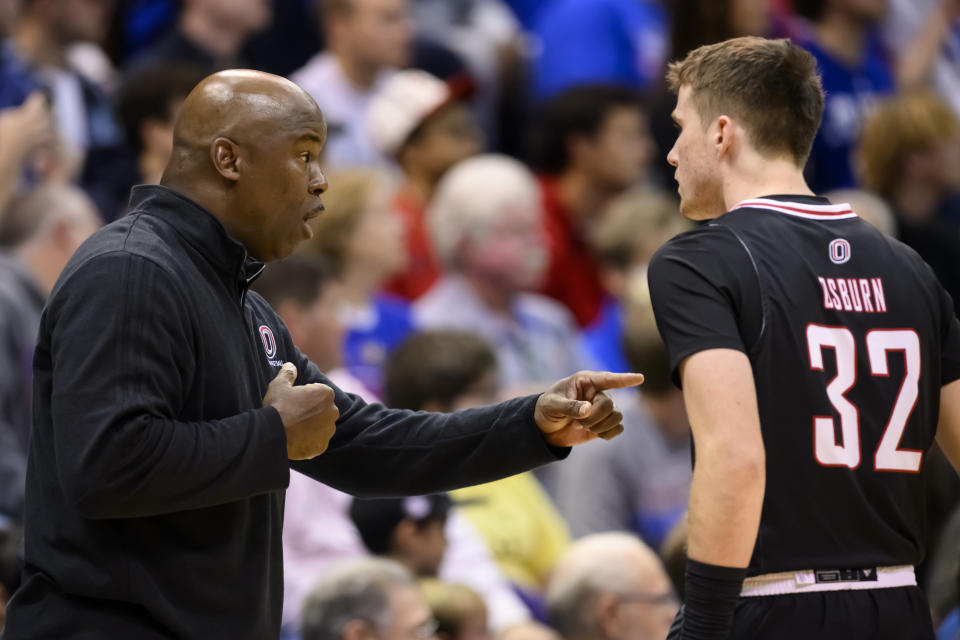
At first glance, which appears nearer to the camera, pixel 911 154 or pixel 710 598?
pixel 710 598

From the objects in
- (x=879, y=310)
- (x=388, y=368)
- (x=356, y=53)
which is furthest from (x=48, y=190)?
(x=879, y=310)

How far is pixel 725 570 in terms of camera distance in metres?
3.02

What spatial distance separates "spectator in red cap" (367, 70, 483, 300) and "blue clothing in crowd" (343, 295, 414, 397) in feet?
3.85

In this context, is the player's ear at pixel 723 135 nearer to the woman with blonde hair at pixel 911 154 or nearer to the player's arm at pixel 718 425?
the player's arm at pixel 718 425

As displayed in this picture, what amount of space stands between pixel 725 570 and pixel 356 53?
5.61 metres

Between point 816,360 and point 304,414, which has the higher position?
point 304,414

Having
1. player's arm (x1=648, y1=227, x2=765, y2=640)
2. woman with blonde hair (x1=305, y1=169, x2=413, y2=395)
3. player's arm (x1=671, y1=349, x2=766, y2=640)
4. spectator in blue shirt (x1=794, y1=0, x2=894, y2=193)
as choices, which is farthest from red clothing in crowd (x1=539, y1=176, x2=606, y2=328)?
player's arm (x1=671, y1=349, x2=766, y2=640)

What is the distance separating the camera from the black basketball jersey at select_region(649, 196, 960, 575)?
3.15 metres

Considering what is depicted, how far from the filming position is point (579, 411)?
11.2ft

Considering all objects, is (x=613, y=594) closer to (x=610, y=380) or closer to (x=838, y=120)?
(x=610, y=380)

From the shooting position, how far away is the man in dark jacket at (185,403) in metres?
2.86

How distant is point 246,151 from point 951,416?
5.37ft

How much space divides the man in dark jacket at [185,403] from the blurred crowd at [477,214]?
60 centimetres

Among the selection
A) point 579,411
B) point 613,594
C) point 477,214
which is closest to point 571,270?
point 477,214
